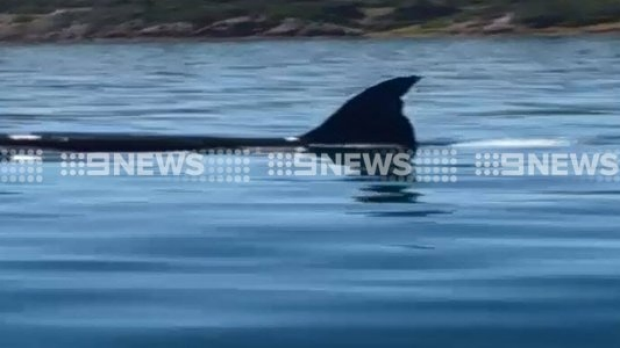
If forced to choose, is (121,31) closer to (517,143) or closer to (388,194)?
(517,143)

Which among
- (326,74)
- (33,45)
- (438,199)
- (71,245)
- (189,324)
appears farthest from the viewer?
(33,45)

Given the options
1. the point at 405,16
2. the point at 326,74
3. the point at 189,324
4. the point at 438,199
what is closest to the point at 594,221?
the point at 438,199

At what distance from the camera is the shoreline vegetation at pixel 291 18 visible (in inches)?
4456

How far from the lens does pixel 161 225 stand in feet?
59.4

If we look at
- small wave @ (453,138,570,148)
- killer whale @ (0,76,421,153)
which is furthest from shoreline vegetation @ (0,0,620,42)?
killer whale @ (0,76,421,153)

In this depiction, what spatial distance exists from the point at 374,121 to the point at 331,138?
3.76 ft

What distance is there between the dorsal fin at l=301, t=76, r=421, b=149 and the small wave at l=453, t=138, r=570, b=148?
10.2ft

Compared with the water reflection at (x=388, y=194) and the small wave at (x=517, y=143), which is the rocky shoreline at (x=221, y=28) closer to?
the small wave at (x=517, y=143)

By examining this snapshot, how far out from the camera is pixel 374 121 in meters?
23.6

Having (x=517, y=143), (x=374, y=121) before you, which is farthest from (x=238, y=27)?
(x=374, y=121)

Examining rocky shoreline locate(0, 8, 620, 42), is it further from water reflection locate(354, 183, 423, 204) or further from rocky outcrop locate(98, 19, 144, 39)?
water reflection locate(354, 183, 423, 204)

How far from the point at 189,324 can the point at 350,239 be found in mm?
4158

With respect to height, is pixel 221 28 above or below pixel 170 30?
above

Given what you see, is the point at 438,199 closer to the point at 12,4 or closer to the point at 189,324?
the point at 189,324
